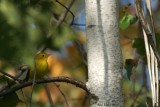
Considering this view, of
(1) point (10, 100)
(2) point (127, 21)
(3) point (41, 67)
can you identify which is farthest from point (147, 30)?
(3) point (41, 67)

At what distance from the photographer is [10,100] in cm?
90

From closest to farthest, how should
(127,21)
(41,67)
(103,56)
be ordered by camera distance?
(103,56), (127,21), (41,67)

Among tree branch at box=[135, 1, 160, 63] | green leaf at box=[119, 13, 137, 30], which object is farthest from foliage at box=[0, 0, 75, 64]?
tree branch at box=[135, 1, 160, 63]

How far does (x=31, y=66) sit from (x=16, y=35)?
0.19m

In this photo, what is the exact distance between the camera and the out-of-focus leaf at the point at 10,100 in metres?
0.90

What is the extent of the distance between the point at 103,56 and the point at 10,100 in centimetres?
28

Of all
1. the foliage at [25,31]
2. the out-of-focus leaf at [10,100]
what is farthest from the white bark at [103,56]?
the foliage at [25,31]

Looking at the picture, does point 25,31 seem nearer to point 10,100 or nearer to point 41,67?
point 41,67

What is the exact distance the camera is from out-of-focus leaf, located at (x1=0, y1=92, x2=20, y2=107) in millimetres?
904

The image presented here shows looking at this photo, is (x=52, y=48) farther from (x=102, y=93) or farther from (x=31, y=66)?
(x=102, y=93)

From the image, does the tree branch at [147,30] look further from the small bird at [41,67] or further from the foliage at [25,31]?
the small bird at [41,67]

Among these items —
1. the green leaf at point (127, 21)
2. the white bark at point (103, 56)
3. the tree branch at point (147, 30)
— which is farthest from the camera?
the green leaf at point (127, 21)

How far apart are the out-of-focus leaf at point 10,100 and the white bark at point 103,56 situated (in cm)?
23

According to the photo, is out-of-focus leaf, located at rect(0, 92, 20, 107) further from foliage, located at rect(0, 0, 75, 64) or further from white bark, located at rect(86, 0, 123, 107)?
foliage, located at rect(0, 0, 75, 64)
